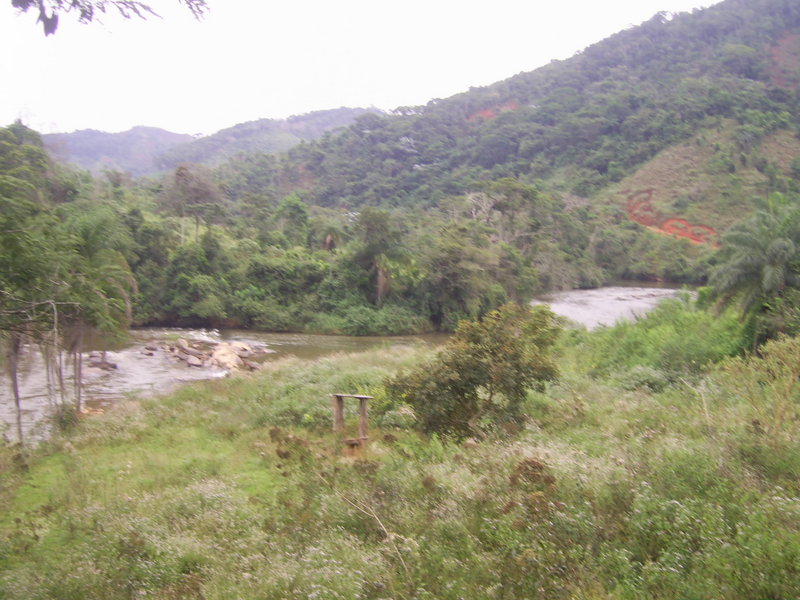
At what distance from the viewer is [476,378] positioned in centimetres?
960

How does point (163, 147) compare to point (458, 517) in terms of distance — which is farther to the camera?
point (163, 147)

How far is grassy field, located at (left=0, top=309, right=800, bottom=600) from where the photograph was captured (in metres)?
4.20

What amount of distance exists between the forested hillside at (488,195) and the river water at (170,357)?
2.62m

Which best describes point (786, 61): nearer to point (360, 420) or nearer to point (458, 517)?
point (360, 420)

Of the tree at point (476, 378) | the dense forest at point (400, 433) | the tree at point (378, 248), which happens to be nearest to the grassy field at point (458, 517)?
the dense forest at point (400, 433)

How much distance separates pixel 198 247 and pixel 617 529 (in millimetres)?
39587

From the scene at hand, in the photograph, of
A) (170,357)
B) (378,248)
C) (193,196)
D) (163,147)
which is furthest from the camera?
(163,147)

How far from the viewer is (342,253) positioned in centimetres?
4478

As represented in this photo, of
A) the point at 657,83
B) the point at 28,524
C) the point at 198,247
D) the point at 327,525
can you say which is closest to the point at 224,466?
the point at 28,524

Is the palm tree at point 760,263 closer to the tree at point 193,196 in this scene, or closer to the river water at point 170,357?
the river water at point 170,357

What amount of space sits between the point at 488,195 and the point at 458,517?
47371 mm

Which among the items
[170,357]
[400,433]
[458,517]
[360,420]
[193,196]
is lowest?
[170,357]

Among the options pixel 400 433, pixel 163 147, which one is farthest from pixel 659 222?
pixel 163 147

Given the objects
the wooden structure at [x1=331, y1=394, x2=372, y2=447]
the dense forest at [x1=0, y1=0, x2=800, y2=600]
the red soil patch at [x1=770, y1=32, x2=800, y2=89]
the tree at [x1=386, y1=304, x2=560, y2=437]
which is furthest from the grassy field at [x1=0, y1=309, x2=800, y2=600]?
the red soil patch at [x1=770, y1=32, x2=800, y2=89]
